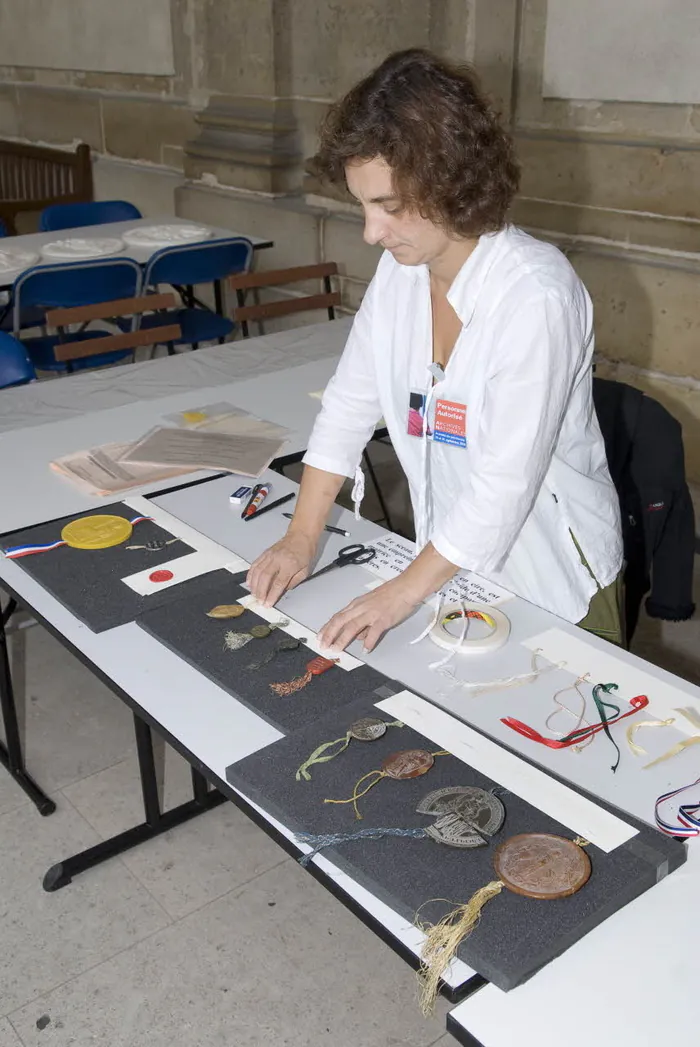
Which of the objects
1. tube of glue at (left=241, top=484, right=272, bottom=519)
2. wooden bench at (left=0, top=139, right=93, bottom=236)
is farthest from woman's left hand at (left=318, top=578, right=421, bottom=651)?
wooden bench at (left=0, top=139, right=93, bottom=236)

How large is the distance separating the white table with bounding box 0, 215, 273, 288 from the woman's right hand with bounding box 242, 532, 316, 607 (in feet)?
9.38

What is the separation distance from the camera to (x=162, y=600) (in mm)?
1777

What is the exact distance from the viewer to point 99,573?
187 cm

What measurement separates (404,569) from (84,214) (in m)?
4.34

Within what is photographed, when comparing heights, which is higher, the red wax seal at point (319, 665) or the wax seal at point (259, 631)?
the wax seal at point (259, 631)

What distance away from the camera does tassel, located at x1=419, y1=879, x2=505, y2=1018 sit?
1041 millimetres

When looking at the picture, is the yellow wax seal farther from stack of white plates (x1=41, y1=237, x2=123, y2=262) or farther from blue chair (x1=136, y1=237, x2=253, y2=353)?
stack of white plates (x1=41, y1=237, x2=123, y2=262)

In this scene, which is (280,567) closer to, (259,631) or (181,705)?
(259,631)

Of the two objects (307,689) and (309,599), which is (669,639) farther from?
(307,689)

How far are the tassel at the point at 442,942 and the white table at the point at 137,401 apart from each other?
52.2 inches

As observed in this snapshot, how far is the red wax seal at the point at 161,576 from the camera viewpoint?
72.5 inches

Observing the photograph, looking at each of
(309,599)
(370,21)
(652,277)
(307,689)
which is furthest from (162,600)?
→ (370,21)

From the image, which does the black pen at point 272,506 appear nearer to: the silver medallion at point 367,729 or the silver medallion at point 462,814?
the silver medallion at point 367,729

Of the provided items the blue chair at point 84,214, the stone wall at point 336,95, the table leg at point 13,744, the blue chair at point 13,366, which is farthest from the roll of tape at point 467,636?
the blue chair at point 84,214
